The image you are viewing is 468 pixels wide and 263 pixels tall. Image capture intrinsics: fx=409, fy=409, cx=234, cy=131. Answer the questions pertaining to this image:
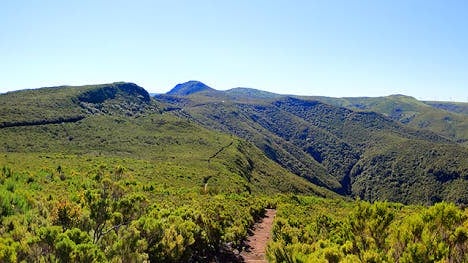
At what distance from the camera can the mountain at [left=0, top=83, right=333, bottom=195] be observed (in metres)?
81.1

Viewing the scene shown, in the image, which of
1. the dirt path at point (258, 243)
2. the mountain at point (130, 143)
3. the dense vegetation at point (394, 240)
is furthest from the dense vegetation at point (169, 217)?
the dirt path at point (258, 243)

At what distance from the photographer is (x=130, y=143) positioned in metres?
116

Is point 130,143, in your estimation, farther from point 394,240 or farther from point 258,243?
point 394,240

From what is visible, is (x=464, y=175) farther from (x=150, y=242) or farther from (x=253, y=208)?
(x=150, y=242)

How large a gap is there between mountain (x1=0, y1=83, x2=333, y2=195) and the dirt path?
27120 millimetres

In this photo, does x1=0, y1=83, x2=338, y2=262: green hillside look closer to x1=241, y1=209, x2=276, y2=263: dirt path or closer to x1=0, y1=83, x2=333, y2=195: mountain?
x1=0, y1=83, x2=333, y2=195: mountain

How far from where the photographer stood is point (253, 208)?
1720 inches

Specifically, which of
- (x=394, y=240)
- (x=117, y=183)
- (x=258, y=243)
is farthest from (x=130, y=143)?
(x=394, y=240)

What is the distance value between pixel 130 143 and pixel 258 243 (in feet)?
287

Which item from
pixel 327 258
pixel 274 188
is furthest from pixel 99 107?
pixel 327 258

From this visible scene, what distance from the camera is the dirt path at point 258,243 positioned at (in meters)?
30.7

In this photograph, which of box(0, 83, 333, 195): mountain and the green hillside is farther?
box(0, 83, 333, 195): mountain

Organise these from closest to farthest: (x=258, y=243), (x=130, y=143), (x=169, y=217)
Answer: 1. (x=169, y=217)
2. (x=258, y=243)
3. (x=130, y=143)

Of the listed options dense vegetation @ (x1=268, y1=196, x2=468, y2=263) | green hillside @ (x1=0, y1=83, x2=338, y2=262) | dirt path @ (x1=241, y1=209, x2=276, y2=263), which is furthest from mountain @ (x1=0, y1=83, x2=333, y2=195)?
dense vegetation @ (x1=268, y1=196, x2=468, y2=263)
